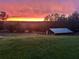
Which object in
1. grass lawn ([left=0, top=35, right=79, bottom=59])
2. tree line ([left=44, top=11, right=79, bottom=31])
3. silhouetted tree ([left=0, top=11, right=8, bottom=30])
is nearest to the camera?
grass lawn ([left=0, top=35, right=79, bottom=59])

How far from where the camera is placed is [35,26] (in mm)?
22016

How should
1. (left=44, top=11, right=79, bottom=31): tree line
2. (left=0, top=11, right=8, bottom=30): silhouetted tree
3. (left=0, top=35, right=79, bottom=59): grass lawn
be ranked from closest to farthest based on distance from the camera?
(left=0, top=35, right=79, bottom=59): grass lawn → (left=0, top=11, right=8, bottom=30): silhouetted tree → (left=44, top=11, right=79, bottom=31): tree line

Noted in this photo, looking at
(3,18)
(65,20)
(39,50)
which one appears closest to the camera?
(39,50)

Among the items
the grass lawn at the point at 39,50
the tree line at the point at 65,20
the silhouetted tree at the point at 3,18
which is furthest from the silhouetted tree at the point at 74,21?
the grass lawn at the point at 39,50

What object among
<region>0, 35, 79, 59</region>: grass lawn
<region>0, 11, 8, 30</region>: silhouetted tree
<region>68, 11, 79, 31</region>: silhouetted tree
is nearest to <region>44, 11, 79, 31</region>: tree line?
<region>68, 11, 79, 31</region>: silhouetted tree

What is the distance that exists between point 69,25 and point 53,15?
1683mm

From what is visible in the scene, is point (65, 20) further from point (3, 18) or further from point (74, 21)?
point (3, 18)

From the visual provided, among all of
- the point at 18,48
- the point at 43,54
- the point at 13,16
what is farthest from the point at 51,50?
the point at 13,16

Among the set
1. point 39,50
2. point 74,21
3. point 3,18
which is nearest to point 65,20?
point 74,21

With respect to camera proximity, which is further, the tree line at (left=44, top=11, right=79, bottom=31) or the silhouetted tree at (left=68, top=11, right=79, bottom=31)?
the tree line at (left=44, top=11, right=79, bottom=31)

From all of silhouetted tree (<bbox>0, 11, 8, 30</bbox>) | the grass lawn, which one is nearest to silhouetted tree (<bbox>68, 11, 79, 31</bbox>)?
silhouetted tree (<bbox>0, 11, 8, 30</bbox>)

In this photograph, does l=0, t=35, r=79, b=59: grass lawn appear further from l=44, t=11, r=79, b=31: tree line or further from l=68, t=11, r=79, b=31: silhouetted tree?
l=44, t=11, r=79, b=31: tree line

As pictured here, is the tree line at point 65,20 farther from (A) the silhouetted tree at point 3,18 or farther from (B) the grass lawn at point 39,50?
(B) the grass lawn at point 39,50

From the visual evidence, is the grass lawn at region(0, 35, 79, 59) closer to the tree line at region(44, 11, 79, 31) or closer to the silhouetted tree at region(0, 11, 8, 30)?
the silhouetted tree at region(0, 11, 8, 30)
